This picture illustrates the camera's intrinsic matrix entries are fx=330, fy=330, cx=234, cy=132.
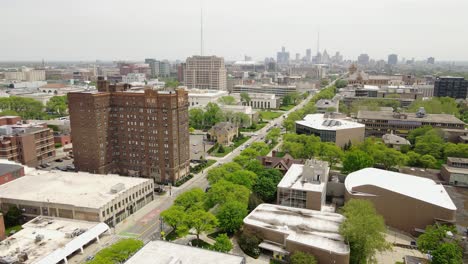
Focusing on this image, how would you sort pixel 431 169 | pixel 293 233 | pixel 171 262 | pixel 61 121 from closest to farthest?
pixel 171 262 < pixel 293 233 < pixel 431 169 < pixel 61 121

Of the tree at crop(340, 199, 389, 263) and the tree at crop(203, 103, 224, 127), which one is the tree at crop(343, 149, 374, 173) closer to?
the tree at crop(340, 199, 389, 263)

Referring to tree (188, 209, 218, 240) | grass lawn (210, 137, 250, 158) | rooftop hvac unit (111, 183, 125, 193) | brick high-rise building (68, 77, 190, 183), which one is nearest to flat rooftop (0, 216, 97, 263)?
rooftop hvac unit (111, 183, 125, 193)

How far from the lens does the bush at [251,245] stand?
53.0 metres

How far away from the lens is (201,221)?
178ft

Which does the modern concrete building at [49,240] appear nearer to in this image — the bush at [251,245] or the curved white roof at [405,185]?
the bush at [251,245]

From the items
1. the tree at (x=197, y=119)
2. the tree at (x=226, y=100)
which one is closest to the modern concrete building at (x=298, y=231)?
the tree at (x=197, y=119)

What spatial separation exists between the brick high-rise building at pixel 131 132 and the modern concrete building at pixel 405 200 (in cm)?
4276

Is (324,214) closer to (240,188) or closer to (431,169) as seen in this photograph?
(240,188)

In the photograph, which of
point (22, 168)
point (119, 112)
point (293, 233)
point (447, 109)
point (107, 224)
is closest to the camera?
point (293, 233)

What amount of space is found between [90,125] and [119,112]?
788 cm

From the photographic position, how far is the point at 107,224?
6203 cm

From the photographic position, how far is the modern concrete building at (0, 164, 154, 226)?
202 feet

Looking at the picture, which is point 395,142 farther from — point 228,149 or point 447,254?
point 447,254

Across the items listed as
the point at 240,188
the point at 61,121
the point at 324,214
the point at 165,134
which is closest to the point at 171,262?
the point at 240,188
